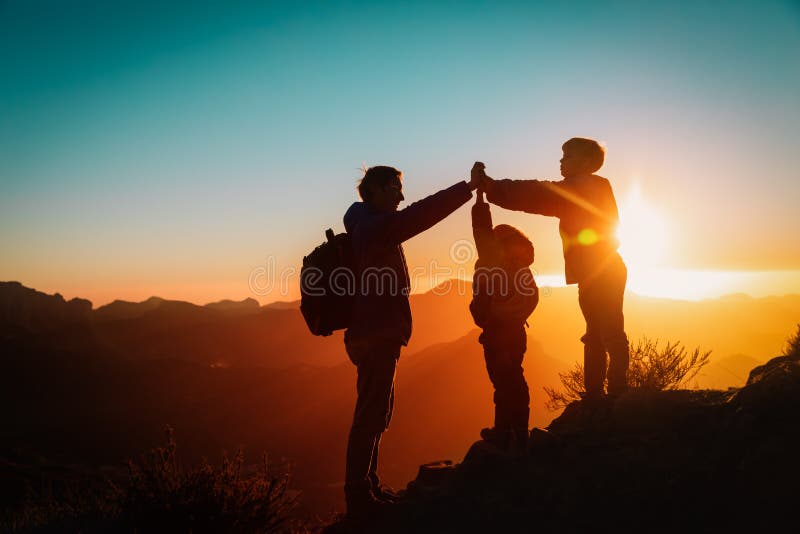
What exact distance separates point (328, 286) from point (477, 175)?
1484mm

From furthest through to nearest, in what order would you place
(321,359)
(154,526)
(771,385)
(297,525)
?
(321,359) < (297,525) < (154,526) < (771,385)

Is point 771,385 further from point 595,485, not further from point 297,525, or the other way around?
point 297,525

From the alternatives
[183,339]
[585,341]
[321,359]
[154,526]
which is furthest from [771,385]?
[321,359]

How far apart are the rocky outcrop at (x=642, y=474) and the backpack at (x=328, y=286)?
157cm

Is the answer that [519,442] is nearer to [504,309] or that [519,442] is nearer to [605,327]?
[504,309]

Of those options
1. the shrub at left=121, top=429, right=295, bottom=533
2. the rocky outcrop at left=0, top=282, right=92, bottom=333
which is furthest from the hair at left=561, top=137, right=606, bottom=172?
the rocky outcrop at left=0, top=282, right=92, bottom=333

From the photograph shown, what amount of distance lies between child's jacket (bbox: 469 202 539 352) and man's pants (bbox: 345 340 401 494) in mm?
845

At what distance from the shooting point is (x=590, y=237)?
443 centimetres

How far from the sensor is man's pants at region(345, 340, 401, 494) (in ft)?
11.7

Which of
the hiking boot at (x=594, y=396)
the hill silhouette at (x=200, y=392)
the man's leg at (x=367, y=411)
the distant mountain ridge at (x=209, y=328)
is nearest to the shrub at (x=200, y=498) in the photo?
the man's leg at (x=367, y=411)

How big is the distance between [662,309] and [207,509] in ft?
591

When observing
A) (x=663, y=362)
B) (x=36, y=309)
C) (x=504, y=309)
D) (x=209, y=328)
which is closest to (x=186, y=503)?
(x=504, y=309)

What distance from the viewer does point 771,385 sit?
374 cm

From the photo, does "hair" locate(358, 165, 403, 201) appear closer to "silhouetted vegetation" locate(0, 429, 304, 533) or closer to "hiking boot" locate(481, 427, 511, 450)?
"hiking boot" locate(481, 427, 511, 450)
